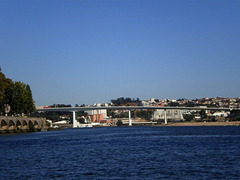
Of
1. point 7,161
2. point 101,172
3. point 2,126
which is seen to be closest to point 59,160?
point 7,161

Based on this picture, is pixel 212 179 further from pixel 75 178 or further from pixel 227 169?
pixel 75 178

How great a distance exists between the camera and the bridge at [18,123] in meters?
87.1

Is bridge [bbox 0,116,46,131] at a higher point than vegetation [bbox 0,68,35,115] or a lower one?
lower

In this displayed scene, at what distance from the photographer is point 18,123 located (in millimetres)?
99812

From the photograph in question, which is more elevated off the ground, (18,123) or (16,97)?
(16,97)

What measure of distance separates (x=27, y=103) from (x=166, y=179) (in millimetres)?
86862

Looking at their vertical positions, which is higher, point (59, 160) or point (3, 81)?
point (3, 81)

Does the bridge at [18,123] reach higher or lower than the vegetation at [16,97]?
lower

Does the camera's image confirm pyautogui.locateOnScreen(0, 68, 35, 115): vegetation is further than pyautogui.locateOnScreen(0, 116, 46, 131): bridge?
Yes

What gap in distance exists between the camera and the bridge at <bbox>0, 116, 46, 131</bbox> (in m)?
87.1

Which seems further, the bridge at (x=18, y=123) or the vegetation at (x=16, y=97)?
the vegetation at (x=16, y=97)

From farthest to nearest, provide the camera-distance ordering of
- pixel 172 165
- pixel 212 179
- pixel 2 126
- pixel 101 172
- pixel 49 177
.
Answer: pixel 2 126 < pixel 172 165 < pixel 101 172 < pixel 49 177 < pixel 212 179

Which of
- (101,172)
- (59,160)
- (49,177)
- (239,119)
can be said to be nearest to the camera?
(49,177)

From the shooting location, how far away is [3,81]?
90.1m
